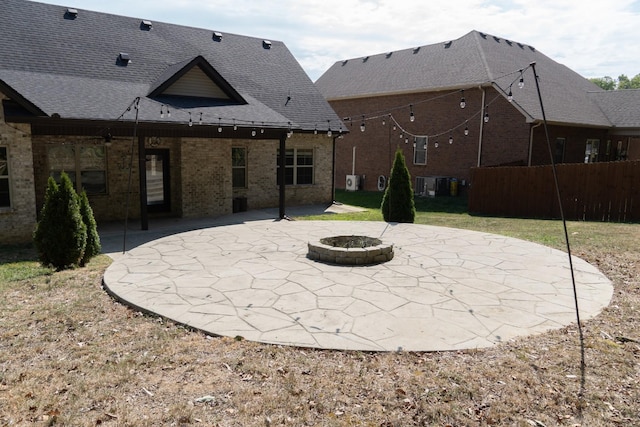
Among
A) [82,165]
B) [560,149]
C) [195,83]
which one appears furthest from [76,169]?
[560,149]

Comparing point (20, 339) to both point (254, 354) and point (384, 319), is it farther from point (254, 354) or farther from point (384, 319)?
point (384, 319)

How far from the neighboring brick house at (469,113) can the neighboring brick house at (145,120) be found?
6509 mm

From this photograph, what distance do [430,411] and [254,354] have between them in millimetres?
1999

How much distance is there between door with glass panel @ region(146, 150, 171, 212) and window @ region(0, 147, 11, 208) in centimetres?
464

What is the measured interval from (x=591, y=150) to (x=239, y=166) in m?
19.9

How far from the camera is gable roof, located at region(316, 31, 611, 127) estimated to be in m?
22.2

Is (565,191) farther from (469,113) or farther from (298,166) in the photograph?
(298,166)

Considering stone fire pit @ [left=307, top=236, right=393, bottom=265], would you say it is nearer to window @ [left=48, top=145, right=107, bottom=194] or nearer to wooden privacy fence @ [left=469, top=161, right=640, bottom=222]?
window @ [left=48, top=145, right=107, bottom=194]

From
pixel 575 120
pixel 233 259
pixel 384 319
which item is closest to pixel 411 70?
pixel 575 120

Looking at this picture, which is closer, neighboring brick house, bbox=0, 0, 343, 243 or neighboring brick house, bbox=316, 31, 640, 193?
neighboring brick house, bbox=0, 0, 343, 243

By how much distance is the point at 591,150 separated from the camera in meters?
25.4

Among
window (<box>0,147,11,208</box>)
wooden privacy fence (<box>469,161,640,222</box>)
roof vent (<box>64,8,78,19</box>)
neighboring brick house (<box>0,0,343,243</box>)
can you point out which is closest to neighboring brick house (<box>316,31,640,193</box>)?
wooden privacy fence (<box>469,161,640,222</box>)

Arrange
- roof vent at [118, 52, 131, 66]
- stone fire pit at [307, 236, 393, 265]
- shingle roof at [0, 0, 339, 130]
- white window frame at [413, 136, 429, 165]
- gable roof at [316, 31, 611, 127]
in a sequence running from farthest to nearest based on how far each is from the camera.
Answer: white window frame at [413, 136, 429, 165]
gable roof at [316, 31, 611, 127]
roof vent at [118, 52, 131, 66]
shingle roof at [0, 0, 339, 130]
stone fire pit at [307, 236, 393, 265]

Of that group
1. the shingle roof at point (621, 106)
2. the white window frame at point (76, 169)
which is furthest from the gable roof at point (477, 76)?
the white window frame at point (76, 169)
